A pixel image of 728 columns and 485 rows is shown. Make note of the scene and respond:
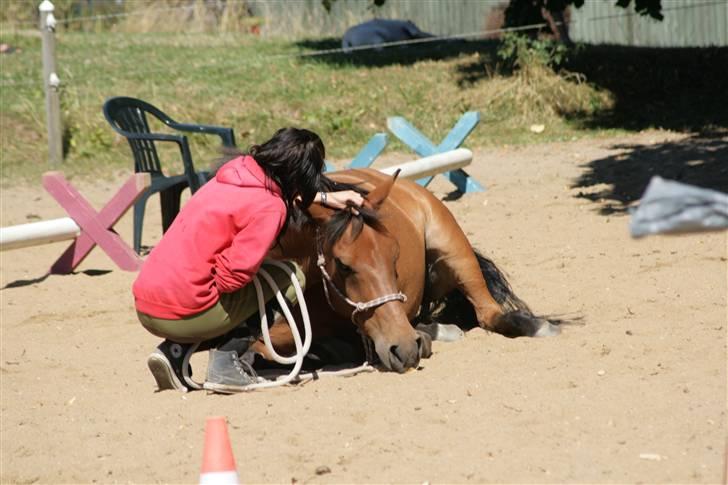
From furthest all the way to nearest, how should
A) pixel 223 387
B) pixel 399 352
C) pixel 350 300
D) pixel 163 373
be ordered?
pixel 163 373 < pixel 223 387 < pixel 350 300 < pixel 399 352

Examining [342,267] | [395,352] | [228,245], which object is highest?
[228,245]

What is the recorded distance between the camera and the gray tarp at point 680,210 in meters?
1.88

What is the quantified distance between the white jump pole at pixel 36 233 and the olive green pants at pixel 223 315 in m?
3.10

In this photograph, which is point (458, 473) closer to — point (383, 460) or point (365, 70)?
point (383, 460)

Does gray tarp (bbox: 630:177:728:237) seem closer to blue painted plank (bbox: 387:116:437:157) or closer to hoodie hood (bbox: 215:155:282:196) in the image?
hoodie hood (bbox: 215:155:282:196)

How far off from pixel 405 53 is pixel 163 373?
37.7ft

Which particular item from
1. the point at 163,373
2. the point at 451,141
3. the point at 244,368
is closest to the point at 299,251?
the point at 244,368

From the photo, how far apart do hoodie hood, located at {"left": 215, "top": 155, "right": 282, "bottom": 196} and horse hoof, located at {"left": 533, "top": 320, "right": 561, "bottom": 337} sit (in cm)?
155

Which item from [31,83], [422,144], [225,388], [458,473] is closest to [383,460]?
[458,473]

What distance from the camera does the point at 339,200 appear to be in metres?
4.77

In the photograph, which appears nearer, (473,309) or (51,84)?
(473,309)

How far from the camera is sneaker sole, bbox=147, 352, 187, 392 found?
4.91 metres

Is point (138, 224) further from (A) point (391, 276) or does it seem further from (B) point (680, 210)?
(B) point (680, 210)

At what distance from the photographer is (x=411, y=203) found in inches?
222
